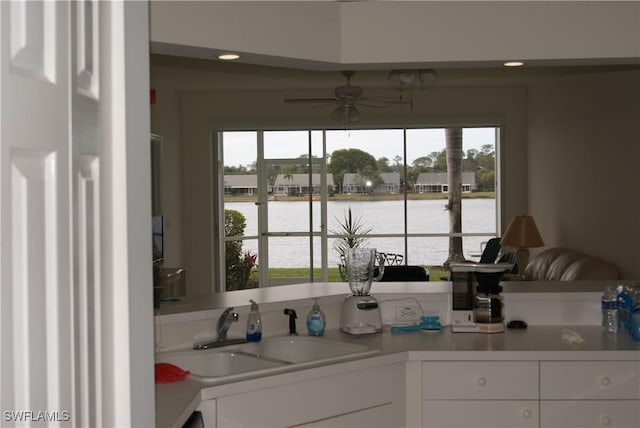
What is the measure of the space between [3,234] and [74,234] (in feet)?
0.62

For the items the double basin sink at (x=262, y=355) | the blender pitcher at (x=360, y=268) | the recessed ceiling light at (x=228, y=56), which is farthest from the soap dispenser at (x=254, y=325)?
the recessed ceiling light at (x=228, y=56)

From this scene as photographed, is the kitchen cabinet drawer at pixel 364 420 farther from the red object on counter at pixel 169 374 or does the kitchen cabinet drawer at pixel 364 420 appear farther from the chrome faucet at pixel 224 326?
the chrome faucet at pixel 224 326

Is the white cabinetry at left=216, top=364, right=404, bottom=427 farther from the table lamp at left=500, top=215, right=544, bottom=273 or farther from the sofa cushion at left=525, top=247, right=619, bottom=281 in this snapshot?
the table lamp at left=500, top=215, right=544, bottom=273

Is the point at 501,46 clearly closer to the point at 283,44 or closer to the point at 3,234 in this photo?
the point at 283,44

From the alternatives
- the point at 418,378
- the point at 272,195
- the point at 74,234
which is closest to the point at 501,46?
the point at 418,378

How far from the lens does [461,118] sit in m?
9.02

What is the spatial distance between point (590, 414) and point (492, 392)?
1.30 feet

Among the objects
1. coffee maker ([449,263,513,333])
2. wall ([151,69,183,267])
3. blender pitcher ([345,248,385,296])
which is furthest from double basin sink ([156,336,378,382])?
wall ([151,69,183,267])

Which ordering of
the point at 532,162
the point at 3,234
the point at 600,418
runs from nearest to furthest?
the point at 3,234
the point at 600,418
the point at 532,162

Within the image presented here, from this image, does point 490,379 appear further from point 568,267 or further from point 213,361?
point 568,267

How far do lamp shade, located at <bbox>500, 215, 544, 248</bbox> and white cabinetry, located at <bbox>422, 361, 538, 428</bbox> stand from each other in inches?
170

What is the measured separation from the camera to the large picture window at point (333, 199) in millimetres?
9422

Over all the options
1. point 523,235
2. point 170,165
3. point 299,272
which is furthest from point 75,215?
→ point 299,272

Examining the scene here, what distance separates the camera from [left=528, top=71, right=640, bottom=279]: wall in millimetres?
6133
